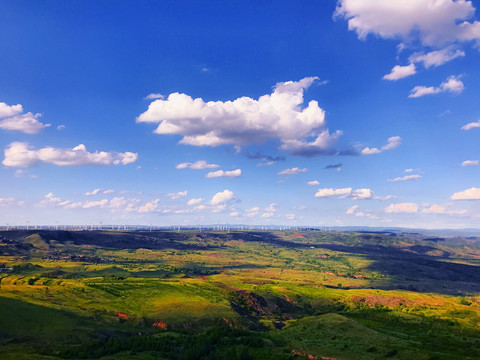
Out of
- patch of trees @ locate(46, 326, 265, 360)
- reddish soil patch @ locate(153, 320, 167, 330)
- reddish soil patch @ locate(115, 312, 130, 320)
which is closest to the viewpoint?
patch of trees @ locate(46, 326, 265, 360)

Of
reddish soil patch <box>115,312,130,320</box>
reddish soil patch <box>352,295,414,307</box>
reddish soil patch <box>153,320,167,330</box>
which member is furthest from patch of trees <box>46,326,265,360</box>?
reddish soil patch <box>352,295,414,307</box>

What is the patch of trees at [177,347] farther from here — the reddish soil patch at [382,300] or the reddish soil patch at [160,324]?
the reddish soil patch at [382,300]

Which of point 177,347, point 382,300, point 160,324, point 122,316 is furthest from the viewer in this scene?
point 382,300

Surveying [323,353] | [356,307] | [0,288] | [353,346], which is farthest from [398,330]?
[0,288]

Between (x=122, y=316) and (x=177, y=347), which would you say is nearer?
(x=177, y=347)

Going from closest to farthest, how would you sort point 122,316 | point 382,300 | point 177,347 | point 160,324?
point 177,347
point 160,324
point 122,316
point 382,300

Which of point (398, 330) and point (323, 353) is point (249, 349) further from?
point (398, 330)

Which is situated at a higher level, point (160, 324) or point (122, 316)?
point (122, 316)

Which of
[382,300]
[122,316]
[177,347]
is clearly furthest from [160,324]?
[382,300]

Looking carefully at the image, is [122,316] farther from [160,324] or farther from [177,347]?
[177,347]

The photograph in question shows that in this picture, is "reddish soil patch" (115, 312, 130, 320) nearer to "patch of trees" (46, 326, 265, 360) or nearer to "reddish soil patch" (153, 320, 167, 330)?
"reddish soil patch" (153, 320, 167, 330)

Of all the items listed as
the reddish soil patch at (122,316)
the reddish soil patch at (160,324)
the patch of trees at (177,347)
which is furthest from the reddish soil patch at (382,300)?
the reddish soil patch at (122,316)
